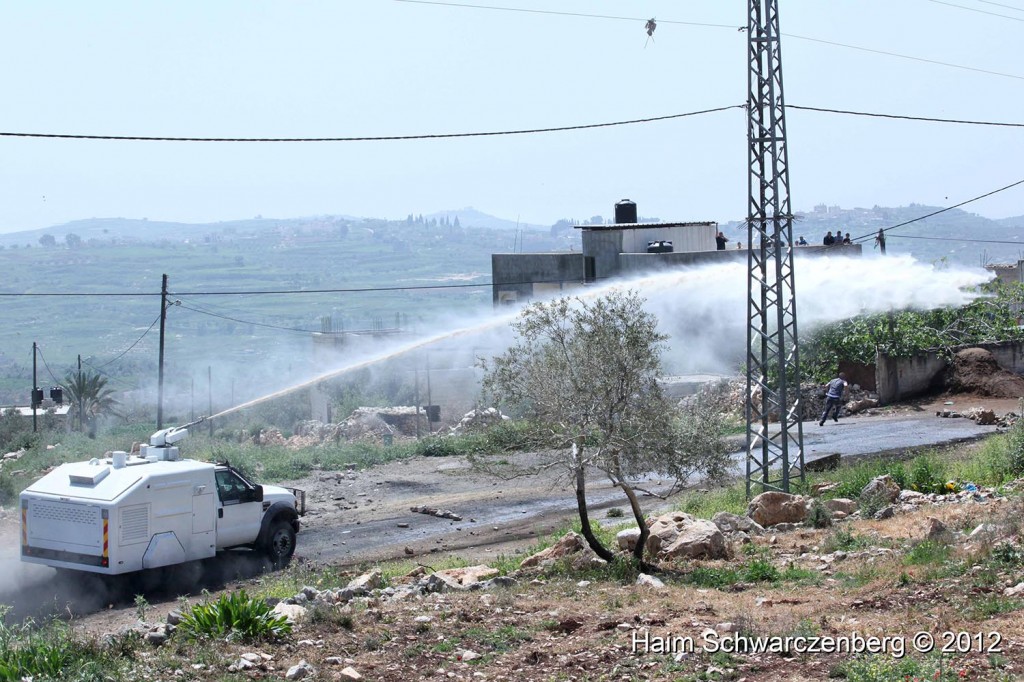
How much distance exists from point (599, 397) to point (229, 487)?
6.35 metres

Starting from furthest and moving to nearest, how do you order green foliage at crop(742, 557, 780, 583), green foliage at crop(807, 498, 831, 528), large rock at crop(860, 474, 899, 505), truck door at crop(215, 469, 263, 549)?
large rock at crop(860, 474, 899, 505) < green foliage at crop(807, 498, 831, 528) < truck door at crop(215, 469, 263, 549) < green foliage at crop(742, 557, 780, 583)

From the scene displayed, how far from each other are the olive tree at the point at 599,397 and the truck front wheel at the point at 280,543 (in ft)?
17.0

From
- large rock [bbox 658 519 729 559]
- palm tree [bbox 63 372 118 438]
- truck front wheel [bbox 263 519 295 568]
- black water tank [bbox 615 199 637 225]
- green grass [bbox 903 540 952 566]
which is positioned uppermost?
black water tank [bbox 615 199 637 225]

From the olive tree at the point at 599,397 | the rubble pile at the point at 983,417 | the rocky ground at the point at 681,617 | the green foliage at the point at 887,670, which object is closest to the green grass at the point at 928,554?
the rocky ground at the point at 681,617

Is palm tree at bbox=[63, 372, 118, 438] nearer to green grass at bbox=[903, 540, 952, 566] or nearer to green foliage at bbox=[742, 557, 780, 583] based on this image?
green foliage at bbox=[742, 557, 780, 583]

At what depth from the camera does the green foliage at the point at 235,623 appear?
35.4 feet

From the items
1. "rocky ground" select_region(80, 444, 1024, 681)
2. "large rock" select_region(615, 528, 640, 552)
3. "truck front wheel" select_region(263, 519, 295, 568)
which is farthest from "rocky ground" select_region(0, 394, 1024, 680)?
"large rock" select_region(615, 528, 640, 552)

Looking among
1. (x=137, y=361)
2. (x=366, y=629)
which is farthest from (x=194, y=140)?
(x=137, y=361)

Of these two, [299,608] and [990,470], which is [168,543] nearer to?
[299,608]

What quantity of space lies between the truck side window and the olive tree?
16.0 feet

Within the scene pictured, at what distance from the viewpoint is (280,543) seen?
17.9m

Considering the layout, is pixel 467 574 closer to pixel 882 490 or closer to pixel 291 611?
pixel 291 611

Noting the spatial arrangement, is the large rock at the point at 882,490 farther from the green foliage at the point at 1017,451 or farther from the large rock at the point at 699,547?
the large rock at the point at 699,547

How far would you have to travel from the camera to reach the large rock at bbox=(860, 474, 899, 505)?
18016 mm
